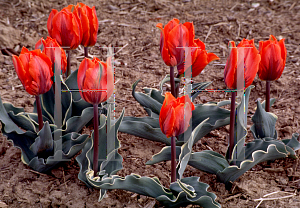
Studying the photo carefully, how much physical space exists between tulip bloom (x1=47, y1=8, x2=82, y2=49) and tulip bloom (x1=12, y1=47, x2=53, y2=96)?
344 mm

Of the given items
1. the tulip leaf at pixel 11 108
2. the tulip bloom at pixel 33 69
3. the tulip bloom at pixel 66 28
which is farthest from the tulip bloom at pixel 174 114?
the tulip leaf at pixel 11 108

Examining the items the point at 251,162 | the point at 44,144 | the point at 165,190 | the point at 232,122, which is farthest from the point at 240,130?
the point at 44,144

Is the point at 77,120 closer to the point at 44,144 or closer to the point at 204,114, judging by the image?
the point at 44,144

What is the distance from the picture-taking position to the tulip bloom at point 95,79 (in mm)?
1556

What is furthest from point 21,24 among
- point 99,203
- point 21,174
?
point 99,203

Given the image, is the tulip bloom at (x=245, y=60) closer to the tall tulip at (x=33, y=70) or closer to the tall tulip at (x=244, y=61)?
the tall tulip at (x=244, y=61)

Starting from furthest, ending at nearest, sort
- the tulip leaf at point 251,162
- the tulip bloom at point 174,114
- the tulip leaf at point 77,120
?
the tulip leaf at point 77,120
the tulip leaf at point 251,162
the tulip bloom at point 174,114

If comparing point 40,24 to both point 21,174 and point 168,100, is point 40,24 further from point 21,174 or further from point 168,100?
point 168,100

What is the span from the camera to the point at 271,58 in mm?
1921

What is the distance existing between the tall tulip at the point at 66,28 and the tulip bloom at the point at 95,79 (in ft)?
1.79

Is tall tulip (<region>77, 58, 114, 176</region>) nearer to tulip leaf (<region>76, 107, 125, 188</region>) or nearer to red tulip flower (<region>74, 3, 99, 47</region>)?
tulip leaf (<region>76, 107, 125, 188</region>)

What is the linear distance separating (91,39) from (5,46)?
5.40 ft

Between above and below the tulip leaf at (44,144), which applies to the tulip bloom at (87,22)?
above

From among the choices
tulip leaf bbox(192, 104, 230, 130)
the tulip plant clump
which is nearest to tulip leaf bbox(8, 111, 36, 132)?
the tulip plant clump
